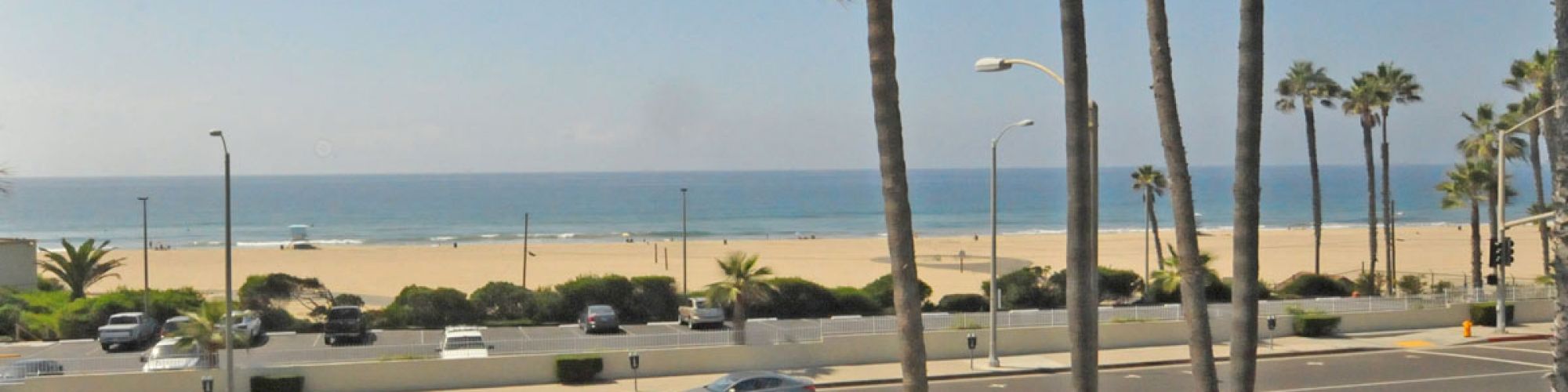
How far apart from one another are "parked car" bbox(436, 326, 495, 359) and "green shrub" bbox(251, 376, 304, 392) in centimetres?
347

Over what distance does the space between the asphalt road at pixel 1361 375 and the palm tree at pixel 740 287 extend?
16.7 ft

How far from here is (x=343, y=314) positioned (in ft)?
130

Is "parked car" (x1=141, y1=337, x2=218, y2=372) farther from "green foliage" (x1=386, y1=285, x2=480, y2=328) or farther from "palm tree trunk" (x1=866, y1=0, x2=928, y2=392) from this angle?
"palm tree trunk" (x1=866, y1=0, x2=928, y2=392)

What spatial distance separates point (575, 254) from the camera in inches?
4077

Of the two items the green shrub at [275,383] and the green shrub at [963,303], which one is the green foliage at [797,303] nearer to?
the green shrub at [963,303]

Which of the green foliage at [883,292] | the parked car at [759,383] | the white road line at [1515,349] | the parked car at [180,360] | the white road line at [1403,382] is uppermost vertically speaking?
the green foliage at [883,292]

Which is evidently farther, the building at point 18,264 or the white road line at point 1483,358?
the building at point 18,264

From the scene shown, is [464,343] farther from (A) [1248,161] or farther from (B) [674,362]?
(A) [1248,161]

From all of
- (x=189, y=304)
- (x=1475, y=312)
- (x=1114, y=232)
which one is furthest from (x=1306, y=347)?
(x=1114, y=232)

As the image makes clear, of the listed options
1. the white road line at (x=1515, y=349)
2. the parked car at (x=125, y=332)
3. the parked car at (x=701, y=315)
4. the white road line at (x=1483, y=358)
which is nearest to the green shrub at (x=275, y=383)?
the parked car at (x=125, y=332)

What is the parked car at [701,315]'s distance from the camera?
1668 inches

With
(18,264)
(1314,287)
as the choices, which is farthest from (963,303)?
(18,264)

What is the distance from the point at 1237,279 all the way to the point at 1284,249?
9991 cm

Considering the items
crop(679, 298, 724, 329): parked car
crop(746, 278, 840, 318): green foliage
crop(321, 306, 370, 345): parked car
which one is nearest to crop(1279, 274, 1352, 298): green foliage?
crop(746, 278, 840, 318): green foliage
